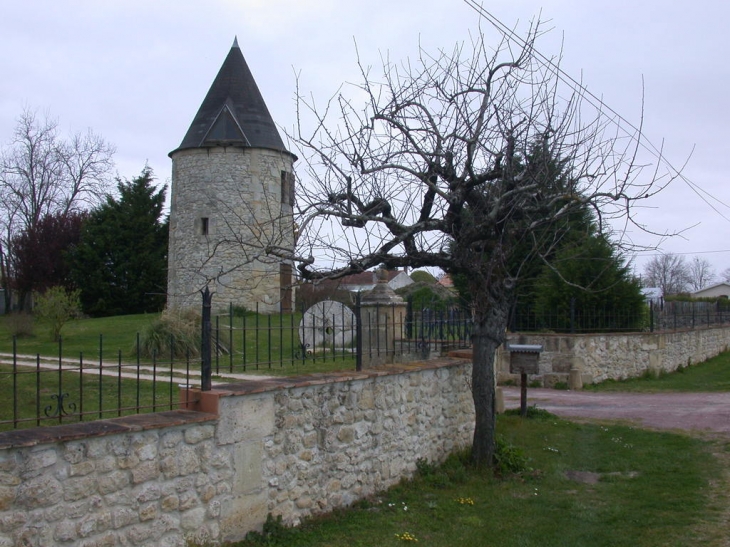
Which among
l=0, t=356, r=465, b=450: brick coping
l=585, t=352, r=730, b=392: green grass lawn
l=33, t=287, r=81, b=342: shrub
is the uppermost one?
l=33, t=287, r=81, b=342: shrub

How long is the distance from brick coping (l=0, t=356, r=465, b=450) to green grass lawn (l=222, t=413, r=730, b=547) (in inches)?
42.4

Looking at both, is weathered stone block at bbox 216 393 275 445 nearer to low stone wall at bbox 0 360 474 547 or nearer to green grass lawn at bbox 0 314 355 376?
low stone wall at bbox 0 360 474 547

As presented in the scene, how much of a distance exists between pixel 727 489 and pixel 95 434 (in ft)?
19.5

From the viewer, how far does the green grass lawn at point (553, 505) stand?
17.7 feet

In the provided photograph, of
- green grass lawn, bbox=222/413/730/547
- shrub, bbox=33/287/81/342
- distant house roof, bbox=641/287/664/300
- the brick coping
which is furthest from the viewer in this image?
distant house roof, bbox=641/287/664/300

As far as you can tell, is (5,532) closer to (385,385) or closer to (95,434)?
(95,434)

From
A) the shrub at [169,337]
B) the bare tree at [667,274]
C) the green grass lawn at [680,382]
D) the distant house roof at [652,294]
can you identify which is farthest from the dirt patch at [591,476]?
the bare tree at [667,274]

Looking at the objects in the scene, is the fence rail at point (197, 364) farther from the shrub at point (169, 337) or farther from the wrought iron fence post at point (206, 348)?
the shrub at point (169, 337)

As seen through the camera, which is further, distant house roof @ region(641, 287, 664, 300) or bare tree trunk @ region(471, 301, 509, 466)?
distant house roof @ region(641, 287, 664, 300)

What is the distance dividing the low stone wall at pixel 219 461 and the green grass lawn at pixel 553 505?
29 centimetres

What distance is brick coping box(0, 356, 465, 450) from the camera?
3781 millimetres

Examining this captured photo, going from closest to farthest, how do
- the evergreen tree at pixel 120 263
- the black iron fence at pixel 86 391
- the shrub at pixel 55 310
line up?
the black iron fence at pixel 86 391 → the shrub at pixel 55 310 → the evergreen tree at pixel 120 263

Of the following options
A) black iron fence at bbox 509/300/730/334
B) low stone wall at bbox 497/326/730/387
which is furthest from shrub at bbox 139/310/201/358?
black iron fence at bbox 509/300/730/334

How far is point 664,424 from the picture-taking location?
33.3ft
